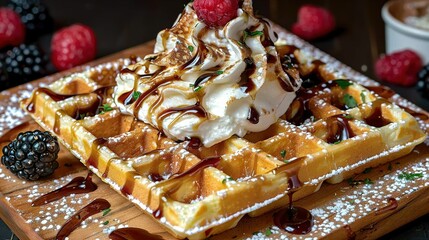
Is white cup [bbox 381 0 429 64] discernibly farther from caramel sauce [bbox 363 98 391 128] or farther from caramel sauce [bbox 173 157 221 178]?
caramel sauce [bbox 173 157 221 178]

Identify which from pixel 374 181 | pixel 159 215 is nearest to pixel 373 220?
pixel 374 181

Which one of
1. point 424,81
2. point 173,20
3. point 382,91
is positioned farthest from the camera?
point 173,20

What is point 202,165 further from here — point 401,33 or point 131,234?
point 401,33

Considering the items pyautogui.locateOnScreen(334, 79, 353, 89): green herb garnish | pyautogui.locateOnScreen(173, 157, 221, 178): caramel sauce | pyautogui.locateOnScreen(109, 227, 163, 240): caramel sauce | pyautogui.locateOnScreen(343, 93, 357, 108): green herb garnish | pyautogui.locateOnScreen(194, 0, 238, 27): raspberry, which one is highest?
pyautogui.locateOnScreen(194, 0, 238, 27): raspberry

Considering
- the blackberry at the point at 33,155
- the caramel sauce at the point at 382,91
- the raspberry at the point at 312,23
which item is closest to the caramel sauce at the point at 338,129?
the caramel sauce at the point at 382,91

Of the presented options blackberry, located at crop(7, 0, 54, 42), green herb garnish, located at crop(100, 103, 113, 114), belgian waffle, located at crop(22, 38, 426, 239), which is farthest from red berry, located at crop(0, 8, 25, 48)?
green herb garnish, located at crop(100, 103, 113, 114)

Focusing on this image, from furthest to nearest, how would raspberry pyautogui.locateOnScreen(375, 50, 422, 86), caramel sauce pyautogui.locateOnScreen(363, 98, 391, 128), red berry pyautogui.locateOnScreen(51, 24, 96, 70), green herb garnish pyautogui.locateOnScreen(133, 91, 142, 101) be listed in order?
1. red berry pyautogui.locateOnScreen(51, 24, 96, 70)
2. raspberry pyautogui.locateOnScreen(375, 50, 422, 86)
3. caramel sauce pyautogui.locateOnScreen(363, 98, 391, 128)
4. green herb garnish pyautogui.locateOnScreen(133, 91, 142, 101)

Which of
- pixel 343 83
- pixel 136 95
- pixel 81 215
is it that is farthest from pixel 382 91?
pixel 81 215
